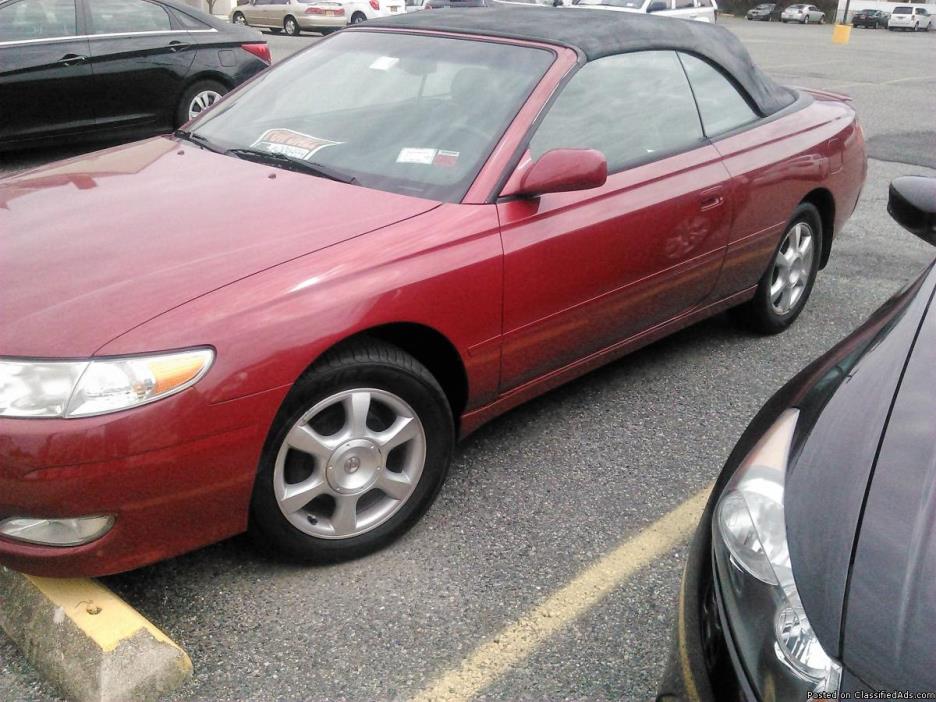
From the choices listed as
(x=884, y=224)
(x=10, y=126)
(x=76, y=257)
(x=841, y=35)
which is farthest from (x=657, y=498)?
(x=841, y=35)

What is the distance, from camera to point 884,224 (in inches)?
264

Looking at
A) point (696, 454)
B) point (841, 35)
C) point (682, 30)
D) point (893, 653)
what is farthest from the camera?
point (841, 35)

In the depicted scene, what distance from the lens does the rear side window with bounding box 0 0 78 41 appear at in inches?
283

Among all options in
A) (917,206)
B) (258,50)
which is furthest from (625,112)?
(258,50)

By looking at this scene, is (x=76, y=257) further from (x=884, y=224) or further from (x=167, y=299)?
(x=884, y=224)

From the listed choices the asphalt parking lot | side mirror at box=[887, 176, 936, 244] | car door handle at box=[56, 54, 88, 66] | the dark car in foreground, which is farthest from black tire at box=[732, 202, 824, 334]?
the dark car in foreground

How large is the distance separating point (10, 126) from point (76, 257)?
5211 mm

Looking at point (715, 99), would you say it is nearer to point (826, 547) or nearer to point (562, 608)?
point (562, 608)

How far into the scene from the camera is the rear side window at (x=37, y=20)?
7199 millimetres

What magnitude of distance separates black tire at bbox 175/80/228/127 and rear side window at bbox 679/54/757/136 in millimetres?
4959

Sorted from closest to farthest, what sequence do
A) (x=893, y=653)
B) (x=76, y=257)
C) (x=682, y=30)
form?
(x=893, y=653), (x=76, y=257), (x=682, y=30)

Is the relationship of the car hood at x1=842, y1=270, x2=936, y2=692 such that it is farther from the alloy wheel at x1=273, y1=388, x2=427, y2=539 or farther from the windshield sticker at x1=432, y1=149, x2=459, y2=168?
the windshield sticker at x1=432, y1=149, x2=459, y2=168

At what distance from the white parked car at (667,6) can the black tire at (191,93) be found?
827 cm

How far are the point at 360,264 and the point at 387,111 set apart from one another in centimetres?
95
